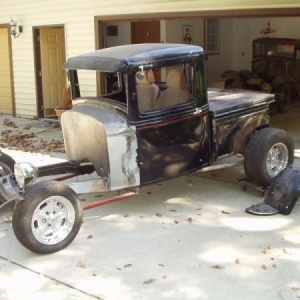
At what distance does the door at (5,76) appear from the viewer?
13812 mm

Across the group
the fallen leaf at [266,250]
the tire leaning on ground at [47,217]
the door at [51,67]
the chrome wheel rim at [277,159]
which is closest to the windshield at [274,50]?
the door at [51,67]

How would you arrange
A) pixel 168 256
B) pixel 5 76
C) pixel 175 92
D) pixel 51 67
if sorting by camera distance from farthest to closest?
1. pixel 5 76
2. pixel 51 67
3. pixel 175 92
4. pixel 168 256

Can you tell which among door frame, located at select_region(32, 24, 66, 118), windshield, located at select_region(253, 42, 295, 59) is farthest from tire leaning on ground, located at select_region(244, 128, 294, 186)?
windshield, located at select_region(253, 42, 295, 59)

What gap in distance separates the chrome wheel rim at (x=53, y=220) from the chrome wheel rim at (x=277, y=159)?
279 cm

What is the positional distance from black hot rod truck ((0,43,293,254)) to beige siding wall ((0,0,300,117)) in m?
2.91

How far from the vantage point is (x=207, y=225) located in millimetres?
5574

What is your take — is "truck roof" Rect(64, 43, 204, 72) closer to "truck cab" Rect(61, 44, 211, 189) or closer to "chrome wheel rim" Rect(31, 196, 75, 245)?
"truck cab" Rect(61, 44, 211, 189)

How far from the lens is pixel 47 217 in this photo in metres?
4.80

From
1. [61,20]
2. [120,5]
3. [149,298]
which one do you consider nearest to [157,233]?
[149,298]

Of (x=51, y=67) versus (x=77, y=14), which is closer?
(x=77, y=14)

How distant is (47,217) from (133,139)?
4.10 ft

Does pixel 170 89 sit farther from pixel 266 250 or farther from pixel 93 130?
pixel 266 250

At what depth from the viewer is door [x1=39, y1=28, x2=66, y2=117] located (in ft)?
42.0

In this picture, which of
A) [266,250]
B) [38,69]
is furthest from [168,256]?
[38,69]
